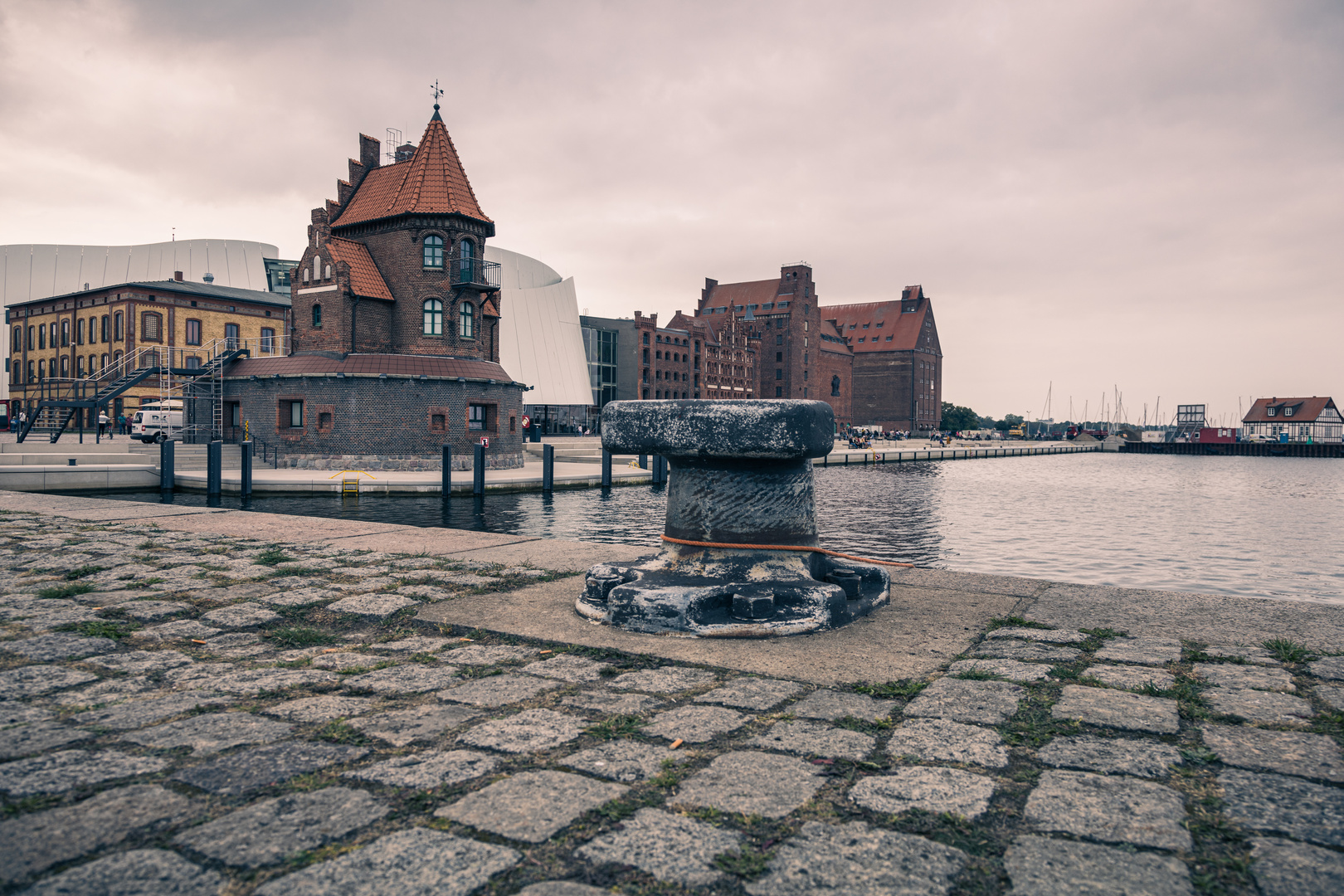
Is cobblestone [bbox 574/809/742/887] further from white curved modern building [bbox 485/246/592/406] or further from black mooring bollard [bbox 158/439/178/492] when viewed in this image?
white curved modern building [bbox 485/246/592/406]

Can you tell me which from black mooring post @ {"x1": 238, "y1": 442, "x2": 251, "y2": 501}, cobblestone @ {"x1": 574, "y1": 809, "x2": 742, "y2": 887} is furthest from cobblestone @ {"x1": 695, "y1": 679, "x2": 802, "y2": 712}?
black mooring post @ {"x1": 238, "y1": 442, "x2": 251, "y2": 501}

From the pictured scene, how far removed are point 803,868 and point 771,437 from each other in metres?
2.67

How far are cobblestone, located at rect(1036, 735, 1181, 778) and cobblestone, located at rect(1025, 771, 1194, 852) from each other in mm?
70

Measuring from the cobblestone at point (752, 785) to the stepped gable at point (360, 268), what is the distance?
98.2ft

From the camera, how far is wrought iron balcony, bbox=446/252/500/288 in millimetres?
30344

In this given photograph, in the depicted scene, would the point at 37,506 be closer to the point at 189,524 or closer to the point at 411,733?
the point at 189,524

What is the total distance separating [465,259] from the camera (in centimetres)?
3077

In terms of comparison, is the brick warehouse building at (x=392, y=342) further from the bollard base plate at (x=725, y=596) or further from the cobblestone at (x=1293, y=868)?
the cobblestone at (x=1293, y=868)

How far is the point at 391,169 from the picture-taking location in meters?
32.6

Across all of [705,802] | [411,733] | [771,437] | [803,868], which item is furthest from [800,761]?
[771,437]

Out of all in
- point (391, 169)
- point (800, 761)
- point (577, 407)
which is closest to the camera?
point (800, 761)

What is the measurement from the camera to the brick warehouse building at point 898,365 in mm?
119562

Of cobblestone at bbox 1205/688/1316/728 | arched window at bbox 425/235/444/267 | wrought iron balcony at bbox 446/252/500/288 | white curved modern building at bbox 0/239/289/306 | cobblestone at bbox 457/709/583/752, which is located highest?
white curved modern building at bbox 0/239/289/306

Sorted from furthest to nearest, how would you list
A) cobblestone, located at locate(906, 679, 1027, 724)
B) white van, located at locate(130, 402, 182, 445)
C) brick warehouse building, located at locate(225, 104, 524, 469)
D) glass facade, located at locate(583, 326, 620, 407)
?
glass facade, located at locate(583, 326, 620, 407)
white van, located at locate(130, 402, 182, 445)
brick warehouse building, located at locate(225, 104, 524, 469)
cobblestone, located at locate(906, 679, 1027, 724)
